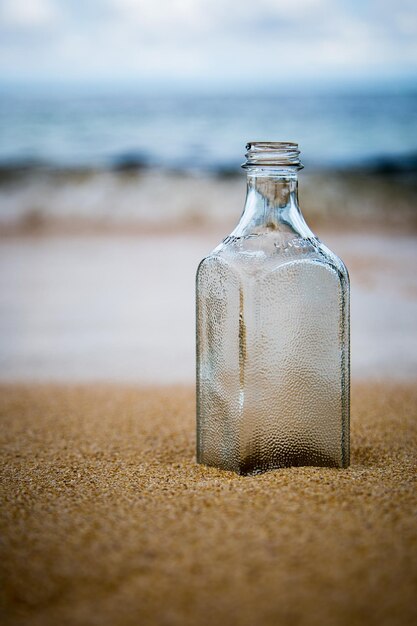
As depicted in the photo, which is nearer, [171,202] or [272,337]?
[272,337]

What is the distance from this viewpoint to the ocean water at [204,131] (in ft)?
17.0

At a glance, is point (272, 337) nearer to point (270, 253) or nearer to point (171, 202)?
point (270, 253)

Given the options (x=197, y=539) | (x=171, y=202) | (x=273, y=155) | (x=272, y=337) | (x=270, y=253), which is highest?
(x=171, y=202)

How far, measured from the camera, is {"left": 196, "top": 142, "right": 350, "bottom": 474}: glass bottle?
1129 millimetres

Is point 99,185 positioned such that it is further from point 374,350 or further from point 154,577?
point 154,577

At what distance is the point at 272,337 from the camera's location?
3.72 feet

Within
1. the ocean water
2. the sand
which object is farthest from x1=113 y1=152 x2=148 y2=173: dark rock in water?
the sand

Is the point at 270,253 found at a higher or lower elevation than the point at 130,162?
lower

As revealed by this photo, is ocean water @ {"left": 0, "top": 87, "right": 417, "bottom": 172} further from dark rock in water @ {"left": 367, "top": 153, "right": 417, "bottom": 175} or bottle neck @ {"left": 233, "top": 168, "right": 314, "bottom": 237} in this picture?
bottle neck @ {"left": 233, "top": 168, "right": 314, "bottom": 237}

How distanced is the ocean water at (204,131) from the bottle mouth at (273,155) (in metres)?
3.81

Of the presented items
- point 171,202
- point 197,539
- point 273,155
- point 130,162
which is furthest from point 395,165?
point 197,539

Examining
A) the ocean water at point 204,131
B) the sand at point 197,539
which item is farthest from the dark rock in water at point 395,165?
the sand at point 197,539

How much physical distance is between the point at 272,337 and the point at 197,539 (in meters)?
0.37

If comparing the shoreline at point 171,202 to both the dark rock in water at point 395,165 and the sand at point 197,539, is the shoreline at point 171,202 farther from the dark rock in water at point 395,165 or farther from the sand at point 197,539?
the sand at point 197,539
